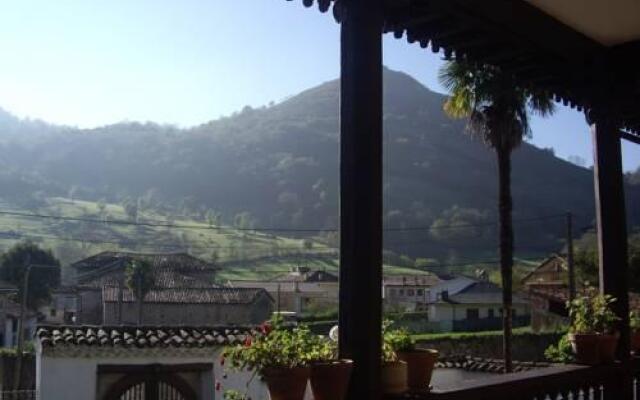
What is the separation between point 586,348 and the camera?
3.62 meters

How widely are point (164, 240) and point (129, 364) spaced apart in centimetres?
6896

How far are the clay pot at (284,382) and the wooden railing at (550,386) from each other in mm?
439

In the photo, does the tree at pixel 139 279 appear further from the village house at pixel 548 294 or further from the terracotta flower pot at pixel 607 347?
the terracotta flower pot at pixel 607 347

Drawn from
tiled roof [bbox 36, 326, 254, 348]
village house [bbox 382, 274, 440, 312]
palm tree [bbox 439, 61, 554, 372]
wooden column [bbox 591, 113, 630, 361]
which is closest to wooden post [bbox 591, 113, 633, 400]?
wooden column [bbox 591, 113, 630, 361]

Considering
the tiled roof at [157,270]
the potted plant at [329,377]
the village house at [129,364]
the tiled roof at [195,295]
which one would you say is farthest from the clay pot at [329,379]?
the tiled roof at [157,270]

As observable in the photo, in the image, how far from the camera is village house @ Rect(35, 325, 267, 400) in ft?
36.7

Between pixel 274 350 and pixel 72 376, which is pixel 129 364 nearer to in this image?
pixel 72 376

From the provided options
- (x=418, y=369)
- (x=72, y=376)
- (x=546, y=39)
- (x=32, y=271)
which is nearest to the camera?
(x=418, y=369)

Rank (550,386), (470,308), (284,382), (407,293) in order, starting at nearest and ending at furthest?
(284,382), (550,386), (470,308), (407,293)

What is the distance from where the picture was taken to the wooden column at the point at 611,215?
4.01m

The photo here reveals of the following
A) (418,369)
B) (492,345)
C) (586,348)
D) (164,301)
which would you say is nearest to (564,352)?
(586,348)

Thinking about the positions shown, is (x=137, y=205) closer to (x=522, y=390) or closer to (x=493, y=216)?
(x=493, y=216)

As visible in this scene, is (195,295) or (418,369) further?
(195,295)

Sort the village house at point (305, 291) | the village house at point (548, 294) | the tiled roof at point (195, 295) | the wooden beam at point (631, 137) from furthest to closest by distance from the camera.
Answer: the village house at point (305, 291) → the tiled roof at point (195, 295) → the village house at point (548, 294) → the wooden beam at point (631, 137)
